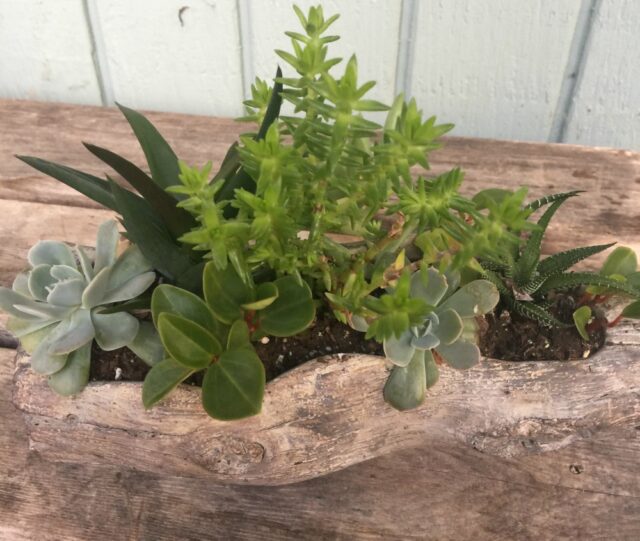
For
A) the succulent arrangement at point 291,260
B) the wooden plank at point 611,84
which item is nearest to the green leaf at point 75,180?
the succulent arrangement at point 291,260

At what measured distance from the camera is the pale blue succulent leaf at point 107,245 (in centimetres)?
60

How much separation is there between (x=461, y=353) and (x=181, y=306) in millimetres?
239

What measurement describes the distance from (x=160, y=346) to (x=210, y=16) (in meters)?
0.69

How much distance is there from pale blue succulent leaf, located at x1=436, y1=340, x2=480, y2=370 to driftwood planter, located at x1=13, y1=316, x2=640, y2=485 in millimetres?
42

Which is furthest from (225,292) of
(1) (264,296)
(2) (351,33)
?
(2) (351,33)

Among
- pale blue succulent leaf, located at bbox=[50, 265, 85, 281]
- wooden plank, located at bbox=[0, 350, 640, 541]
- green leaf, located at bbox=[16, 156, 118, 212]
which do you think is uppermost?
green leaf, located at bbox=[16, 156, 118, 212]

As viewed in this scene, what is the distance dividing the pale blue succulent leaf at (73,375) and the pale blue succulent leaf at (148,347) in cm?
4

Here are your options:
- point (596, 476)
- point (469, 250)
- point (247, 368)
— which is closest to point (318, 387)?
point (247, 368)

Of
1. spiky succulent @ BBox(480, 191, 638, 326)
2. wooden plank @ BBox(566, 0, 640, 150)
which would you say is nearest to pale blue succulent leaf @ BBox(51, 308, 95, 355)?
spiky succulent @ BBox(480, 191, 638, 326)

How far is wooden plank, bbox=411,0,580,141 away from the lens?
1012 mm

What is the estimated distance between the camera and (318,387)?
59cm

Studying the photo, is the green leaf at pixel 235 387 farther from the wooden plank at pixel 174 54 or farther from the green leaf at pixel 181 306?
the wooden plank at pixel 174 54

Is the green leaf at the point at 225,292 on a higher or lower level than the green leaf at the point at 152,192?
lower

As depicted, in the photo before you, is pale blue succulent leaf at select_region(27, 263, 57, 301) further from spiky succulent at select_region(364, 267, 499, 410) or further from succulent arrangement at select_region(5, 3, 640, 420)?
spiky succulent at select_region(364, 267, 499, 410)
